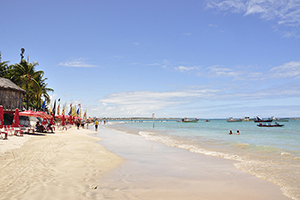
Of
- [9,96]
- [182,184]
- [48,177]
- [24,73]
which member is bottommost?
[182,184]

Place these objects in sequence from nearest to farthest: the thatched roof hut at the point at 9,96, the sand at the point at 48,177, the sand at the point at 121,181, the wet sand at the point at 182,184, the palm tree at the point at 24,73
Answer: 1. the sand at the point at 48,177
2. the sand at the point at 121,181
3. the wet sand at the point at 182,184
4. the thatched roof hut at the point at 9,96
5. the palm tree at the point at 24,73

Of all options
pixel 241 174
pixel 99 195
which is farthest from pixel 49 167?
pixel 241 174

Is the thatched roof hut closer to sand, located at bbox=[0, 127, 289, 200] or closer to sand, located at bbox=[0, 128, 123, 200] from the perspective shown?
sand, located at bbox=[0, 128, 123, 200]

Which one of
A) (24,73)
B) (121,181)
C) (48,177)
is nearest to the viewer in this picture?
(48,177)

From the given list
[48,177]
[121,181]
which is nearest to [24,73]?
[48,177]

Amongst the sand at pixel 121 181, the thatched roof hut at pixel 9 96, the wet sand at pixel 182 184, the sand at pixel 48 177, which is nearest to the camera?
the sand at pixel 48 177

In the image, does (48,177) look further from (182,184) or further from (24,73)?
(24,73)

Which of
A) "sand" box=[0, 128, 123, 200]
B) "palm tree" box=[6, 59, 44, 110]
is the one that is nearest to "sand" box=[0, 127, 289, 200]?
"sand" box=[0, 128, 123, 200]

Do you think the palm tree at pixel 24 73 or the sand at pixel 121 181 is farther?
the palm tree at pixel 24 73

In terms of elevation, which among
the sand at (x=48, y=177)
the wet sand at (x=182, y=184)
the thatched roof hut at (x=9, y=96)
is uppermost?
the thatched roof hut at (x=9, y=96)

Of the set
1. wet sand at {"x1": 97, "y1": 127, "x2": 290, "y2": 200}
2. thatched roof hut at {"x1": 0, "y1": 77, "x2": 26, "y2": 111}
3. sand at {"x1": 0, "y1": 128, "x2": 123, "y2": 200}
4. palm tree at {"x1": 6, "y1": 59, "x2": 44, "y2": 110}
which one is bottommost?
wet sand at {"x1": 97, "y1": 127, "x2": 290, "y2": 200}

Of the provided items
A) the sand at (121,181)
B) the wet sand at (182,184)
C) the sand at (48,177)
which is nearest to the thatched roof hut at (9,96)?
the sand at (48,177)

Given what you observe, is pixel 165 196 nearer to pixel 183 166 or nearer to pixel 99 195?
pixel 99 195

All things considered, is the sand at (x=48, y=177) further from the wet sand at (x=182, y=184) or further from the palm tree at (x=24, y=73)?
the palm tree at (x=24, y=73)
